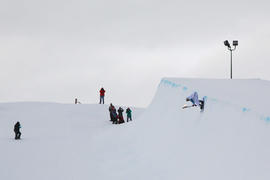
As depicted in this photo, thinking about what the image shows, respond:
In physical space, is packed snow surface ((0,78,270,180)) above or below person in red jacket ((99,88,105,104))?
below

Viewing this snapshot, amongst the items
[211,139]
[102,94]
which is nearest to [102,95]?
[102,94]

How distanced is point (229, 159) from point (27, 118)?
68.7ft

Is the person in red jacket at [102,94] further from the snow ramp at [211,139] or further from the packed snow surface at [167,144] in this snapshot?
the snow ramp at [211,139]

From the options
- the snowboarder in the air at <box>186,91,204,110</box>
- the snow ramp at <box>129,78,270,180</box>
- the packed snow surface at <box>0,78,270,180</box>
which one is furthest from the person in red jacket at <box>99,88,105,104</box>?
the snowboarder in the air at <box>186,91,204,110</box>

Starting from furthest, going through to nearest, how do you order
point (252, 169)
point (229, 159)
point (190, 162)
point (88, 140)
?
point (88, 140)
point (190, 162)
point (229, 159)
point (252, 169)

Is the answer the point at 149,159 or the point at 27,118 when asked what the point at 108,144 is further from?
the point at 27,118

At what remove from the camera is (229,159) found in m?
10.3

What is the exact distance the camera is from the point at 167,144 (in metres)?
14.8

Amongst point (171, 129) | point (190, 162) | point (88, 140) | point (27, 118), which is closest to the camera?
point (190, 162)

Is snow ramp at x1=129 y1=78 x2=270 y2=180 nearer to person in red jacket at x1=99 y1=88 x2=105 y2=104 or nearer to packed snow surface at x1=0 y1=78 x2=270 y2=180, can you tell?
packed snow surface at x1=0 y1=78 x2=270 y2=180

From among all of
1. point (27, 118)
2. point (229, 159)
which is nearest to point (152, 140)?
point (229, 159)

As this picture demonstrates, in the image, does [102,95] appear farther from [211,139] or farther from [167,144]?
[211,139]

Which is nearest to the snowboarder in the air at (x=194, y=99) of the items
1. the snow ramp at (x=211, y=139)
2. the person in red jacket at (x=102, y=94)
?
the snow ramp at (x=211, y=139)

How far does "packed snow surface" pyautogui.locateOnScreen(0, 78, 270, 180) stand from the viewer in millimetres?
10172
